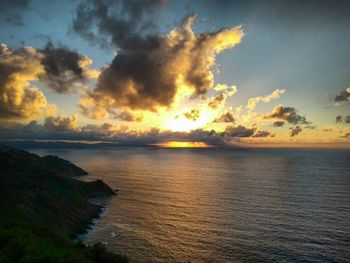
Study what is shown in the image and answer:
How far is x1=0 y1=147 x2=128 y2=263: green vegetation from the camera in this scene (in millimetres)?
44031

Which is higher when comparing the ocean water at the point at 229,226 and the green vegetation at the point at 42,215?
the green vegetation at the point at 42,215

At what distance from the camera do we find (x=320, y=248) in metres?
64.9

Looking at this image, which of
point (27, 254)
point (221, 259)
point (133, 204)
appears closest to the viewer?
point (27, 254)

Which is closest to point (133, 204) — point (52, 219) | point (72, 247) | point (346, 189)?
point (52, 219)

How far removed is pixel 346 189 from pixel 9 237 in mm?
133819

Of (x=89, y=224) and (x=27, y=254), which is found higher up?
(x=27, y=254)

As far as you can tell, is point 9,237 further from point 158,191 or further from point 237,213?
point 158,191

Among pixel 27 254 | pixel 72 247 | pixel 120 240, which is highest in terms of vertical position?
pixel 27 254

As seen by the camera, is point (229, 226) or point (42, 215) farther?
point (229, 226)

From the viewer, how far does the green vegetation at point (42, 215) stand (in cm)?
4403

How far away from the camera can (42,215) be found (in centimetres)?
7862

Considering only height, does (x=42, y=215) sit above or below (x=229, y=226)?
above

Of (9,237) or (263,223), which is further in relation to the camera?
(263,223)

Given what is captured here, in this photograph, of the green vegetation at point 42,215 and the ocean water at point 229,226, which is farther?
the ocean water at point 229,226
